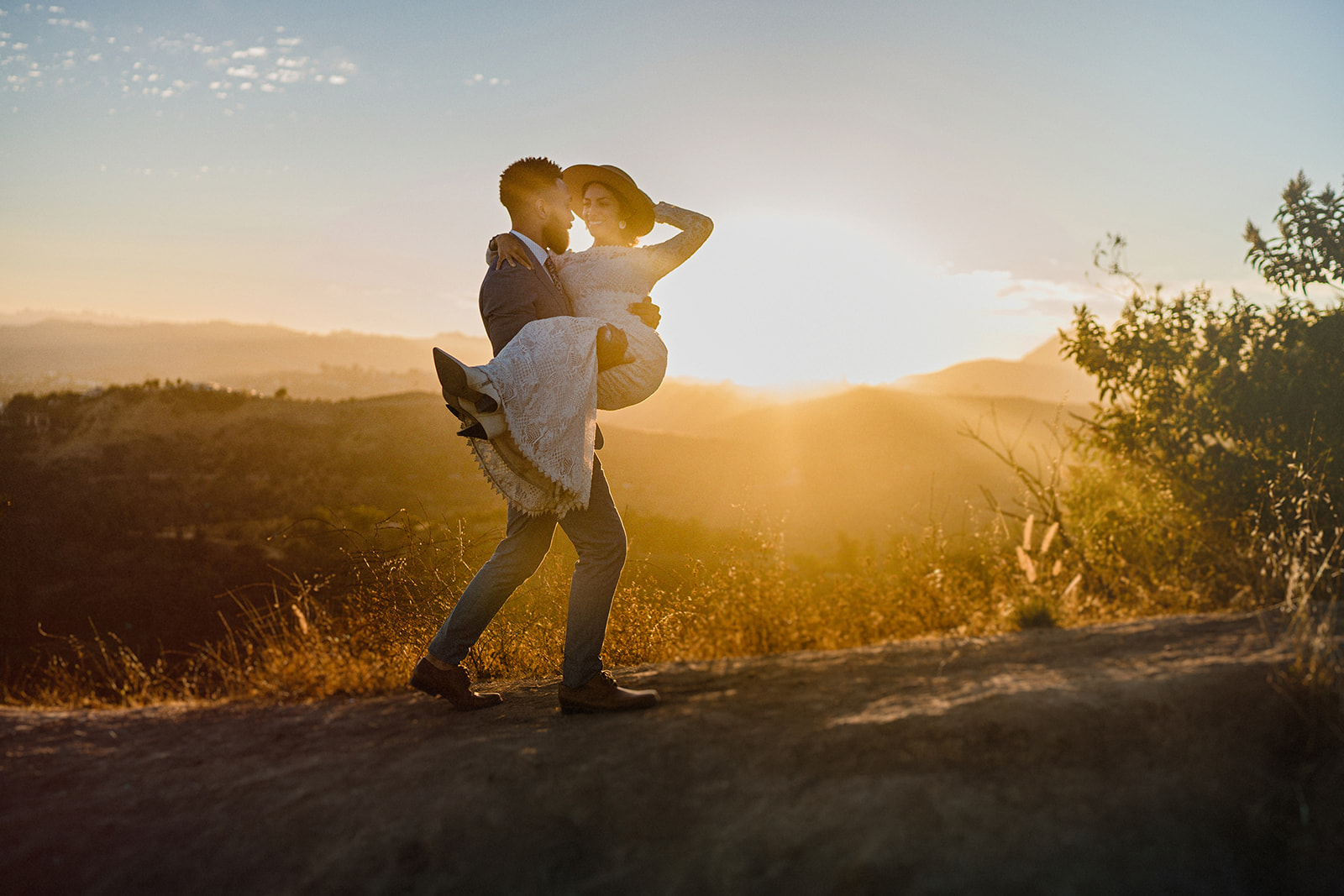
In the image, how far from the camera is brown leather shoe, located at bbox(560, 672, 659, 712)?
8.68ft

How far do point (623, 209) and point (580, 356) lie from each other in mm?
770

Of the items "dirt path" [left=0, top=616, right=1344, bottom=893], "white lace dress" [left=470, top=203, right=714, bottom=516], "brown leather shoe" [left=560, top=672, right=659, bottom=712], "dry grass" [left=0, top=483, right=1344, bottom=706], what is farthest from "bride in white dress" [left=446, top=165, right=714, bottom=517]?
"dry grass" [left=0, top=483, right=1344, bottom=706]

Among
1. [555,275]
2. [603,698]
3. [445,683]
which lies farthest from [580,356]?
[445,683]

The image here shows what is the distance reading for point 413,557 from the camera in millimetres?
4602

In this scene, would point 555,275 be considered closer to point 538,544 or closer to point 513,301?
point 513,301

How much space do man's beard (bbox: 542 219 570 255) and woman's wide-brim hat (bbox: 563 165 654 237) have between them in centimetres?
10

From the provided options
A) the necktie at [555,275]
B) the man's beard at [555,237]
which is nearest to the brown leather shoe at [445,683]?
the necktie at [555,275]

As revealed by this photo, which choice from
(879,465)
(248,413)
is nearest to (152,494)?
(248,413)

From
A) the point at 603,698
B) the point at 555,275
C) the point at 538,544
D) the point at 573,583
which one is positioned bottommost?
the point at 603,698

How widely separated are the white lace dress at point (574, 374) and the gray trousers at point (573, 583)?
0.15 metres

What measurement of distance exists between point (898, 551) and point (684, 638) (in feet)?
4.67

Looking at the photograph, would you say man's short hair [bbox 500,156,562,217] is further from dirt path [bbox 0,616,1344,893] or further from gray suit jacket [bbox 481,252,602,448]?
dirt path [bbox 0,616,1344,893]

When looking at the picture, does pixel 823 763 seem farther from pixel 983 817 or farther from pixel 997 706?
pixel 997 706

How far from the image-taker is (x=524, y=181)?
9.62 feet
